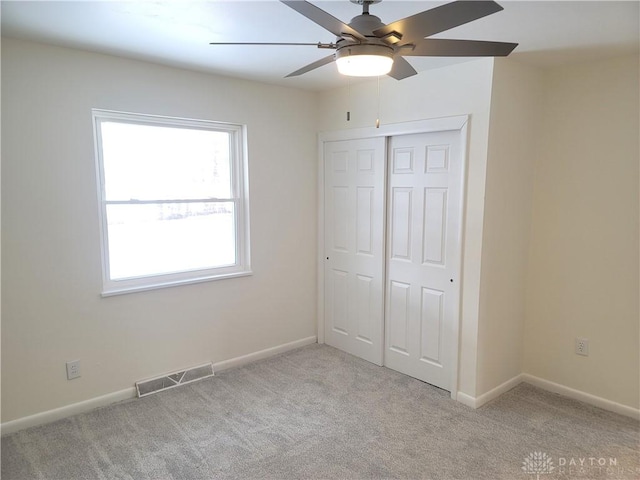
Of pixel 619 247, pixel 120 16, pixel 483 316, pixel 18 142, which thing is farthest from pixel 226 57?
pixel 619 247

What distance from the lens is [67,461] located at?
2416mm

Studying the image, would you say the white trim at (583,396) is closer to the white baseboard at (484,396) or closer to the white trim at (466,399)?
the white baseboard at (484,396)

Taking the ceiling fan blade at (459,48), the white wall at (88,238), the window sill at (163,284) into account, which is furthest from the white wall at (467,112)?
the window sill at (163,284)

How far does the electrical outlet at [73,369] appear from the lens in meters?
2.86

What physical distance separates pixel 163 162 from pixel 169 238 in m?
0.58

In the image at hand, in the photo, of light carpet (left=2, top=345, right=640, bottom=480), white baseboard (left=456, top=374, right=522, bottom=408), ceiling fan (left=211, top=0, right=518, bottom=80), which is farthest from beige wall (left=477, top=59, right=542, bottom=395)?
ceiling fan (left=211, top=0, right=518, bottom=80)

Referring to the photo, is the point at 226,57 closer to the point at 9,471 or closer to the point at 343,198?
the point at 343,198

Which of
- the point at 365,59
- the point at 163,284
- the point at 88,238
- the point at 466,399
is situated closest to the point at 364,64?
the point at 365,59

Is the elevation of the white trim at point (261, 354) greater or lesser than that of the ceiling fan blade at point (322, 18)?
lesser

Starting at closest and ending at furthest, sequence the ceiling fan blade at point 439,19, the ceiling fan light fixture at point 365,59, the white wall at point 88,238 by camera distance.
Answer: the ceiling fan blade at point 439,19 < the ceiling fan light fixture at point 365,59 < the white wall at point 88,238

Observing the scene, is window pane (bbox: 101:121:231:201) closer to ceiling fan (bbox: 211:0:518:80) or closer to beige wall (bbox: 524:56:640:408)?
ceiling fan (bbox: 211:0:518:80)

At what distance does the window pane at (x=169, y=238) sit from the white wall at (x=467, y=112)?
5.39ft

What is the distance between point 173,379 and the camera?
330 centimetres

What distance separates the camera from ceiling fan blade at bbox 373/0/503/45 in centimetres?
128
